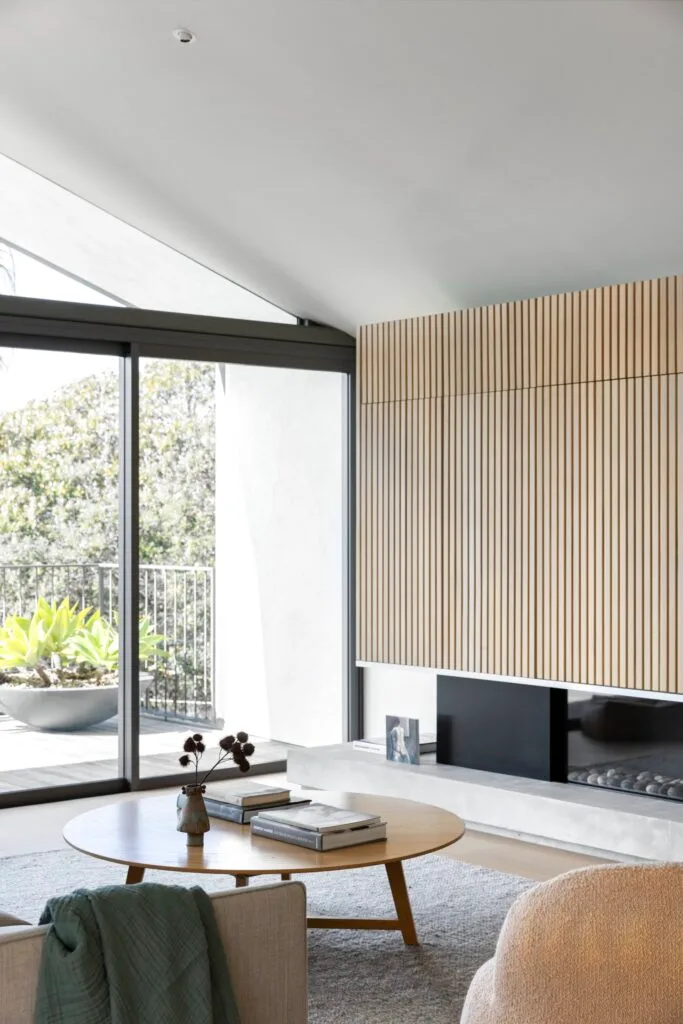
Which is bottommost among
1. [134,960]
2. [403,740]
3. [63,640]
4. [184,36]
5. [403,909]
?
[403,909]

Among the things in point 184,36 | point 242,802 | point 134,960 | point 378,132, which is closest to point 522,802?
point 242,802

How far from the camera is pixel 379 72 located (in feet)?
14.0

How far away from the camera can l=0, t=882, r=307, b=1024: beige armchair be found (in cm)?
240

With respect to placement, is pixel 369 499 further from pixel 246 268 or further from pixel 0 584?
pixel 0 584

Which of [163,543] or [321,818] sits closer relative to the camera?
[321,818]

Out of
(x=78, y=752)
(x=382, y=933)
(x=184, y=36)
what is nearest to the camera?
(x=382, y=933)

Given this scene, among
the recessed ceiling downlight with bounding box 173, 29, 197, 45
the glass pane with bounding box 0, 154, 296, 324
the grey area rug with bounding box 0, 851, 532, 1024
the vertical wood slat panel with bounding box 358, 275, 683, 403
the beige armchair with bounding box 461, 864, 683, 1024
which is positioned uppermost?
the recessed ceiling downlight with bounding box 173, 29, 197, 45

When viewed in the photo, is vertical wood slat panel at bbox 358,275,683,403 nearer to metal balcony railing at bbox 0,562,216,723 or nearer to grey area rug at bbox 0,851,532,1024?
metal balcony railing at bbox 0,562,216,723

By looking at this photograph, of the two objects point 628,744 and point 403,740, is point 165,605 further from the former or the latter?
point 628,744

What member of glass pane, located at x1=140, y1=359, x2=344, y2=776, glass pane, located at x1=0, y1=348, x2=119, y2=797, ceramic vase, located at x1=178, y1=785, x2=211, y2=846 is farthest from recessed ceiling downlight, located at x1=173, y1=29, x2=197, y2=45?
ceramic vase, located at x1=178, y1=785, x2=211, y2=846

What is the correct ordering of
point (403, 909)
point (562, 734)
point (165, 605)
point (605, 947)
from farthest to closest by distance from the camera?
point (165, 605) → point (562, 734) → point (403, 909) → point (605, 947)

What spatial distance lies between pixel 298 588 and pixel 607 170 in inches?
117

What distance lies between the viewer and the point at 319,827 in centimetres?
347

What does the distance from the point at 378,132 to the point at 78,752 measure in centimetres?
317
